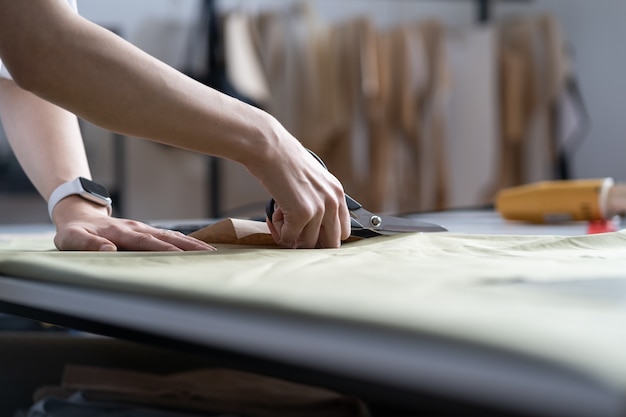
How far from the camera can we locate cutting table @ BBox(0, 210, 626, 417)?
0.63 ft

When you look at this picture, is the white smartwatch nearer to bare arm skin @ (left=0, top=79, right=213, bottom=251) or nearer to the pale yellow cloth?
bare arm skin @ (left=0, top=79, right=213, bottom=251)

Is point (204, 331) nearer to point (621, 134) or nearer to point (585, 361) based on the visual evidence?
point (585, 361)

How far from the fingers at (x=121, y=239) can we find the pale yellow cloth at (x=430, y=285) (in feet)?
0.25

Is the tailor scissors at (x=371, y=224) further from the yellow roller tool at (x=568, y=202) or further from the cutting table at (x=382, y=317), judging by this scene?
the yellow roller tool at (x=568, y=202)

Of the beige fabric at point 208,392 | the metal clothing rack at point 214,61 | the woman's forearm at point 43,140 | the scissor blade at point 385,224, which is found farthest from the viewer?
the metal clothing rack at point 214,61

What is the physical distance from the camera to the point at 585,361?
185 mm

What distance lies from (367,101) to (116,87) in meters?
2.18

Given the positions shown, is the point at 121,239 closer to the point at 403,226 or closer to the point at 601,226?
the point at 403,226

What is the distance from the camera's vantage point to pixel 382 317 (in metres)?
0.23

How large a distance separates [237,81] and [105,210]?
1.74 meters

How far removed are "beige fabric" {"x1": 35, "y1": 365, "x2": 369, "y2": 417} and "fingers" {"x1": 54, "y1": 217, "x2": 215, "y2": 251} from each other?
90 millimetres

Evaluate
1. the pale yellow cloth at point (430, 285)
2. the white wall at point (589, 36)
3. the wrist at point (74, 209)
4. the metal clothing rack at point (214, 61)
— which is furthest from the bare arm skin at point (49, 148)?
the white wall at point (589, 36)

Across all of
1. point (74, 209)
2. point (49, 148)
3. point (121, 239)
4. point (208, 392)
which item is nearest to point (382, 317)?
point (208, 392)

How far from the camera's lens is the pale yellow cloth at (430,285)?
0.69ft
